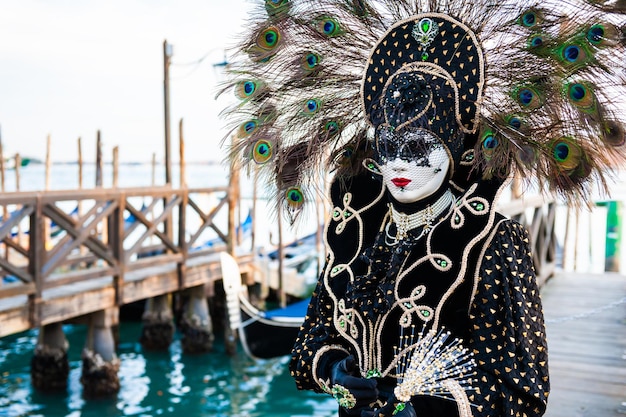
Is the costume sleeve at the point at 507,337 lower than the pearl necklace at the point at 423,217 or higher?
lower

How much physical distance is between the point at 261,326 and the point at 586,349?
16.1 feet

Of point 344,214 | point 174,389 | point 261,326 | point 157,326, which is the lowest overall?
point 174,389

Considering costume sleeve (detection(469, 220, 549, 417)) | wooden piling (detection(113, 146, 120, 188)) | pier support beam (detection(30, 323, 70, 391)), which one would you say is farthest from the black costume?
wooden piling (detection(113, 146, 120, 188))

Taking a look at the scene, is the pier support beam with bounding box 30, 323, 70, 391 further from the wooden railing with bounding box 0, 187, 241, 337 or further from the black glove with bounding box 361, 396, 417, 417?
the black glove with bounding box 361, 396, 417, 417

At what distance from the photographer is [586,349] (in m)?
4.03

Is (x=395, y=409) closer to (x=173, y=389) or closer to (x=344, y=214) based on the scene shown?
(x=344, y=214)

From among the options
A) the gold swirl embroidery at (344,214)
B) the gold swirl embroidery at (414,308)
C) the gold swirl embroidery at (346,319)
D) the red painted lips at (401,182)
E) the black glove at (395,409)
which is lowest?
the black glove at (395,409)

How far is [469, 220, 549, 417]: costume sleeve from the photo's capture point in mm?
1409

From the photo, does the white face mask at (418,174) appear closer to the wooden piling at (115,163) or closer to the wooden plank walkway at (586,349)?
the wooden plank walkway at (586,349)

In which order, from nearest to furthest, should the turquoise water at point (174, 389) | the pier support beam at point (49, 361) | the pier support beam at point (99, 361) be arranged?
the turquoise water at point (174, 389)
the pier support beam at point (99, 361)
the pier support beam at point (49, 361)

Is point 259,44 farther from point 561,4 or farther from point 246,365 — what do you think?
point 246,365

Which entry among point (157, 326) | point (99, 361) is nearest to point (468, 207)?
point (99, 361)

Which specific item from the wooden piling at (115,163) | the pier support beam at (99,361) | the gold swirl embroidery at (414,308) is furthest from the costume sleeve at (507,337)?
the wooden piling at (115,163)

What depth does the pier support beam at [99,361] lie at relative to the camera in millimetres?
7227
